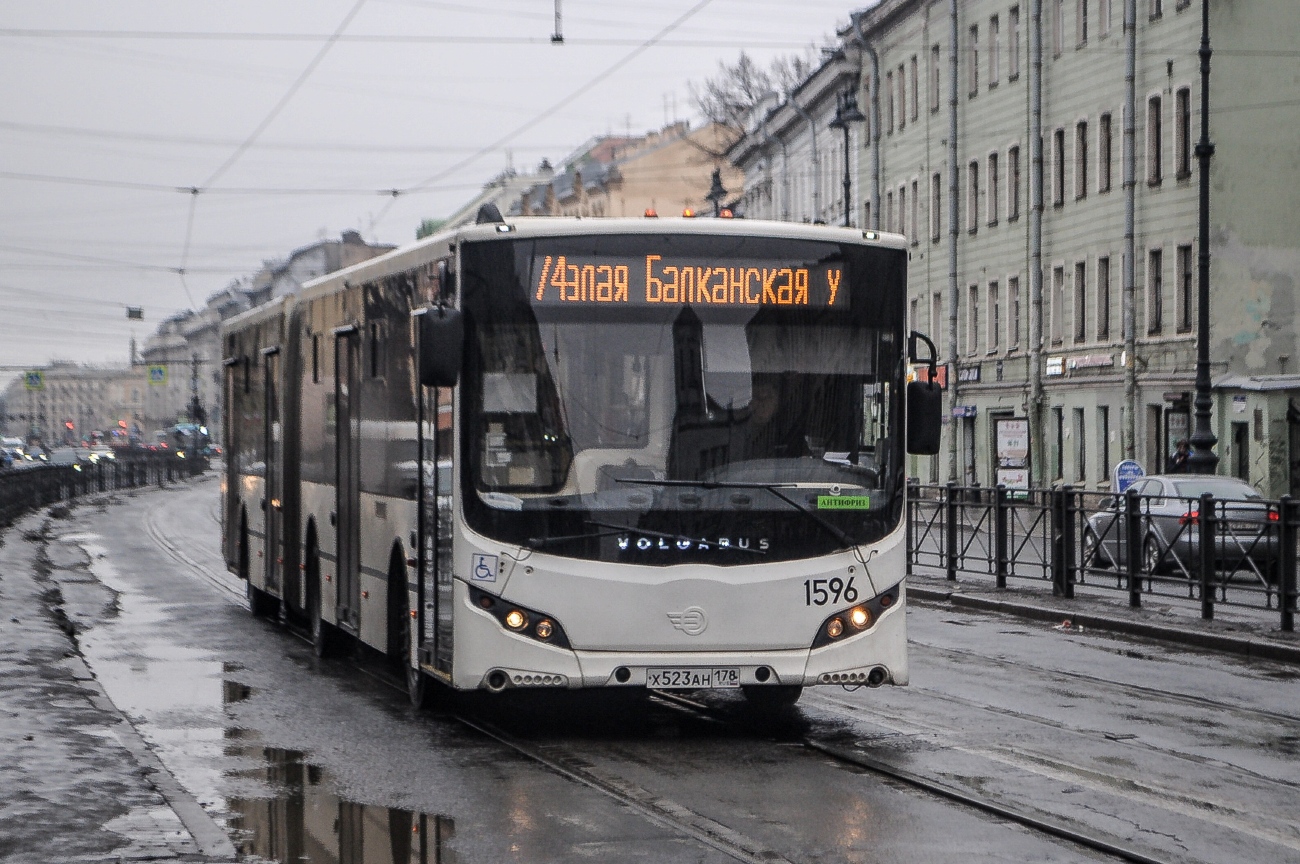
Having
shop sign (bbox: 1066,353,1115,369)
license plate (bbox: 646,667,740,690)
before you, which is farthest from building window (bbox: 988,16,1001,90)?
license plate (bbox: 646,667,740,690)

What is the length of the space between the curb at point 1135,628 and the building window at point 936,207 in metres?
34.9

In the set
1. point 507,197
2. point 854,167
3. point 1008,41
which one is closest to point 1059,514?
point 1008,41

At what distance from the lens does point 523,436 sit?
11.2 meters

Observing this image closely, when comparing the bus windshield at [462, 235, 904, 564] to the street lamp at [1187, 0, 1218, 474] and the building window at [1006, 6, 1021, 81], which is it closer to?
the street lamp at [1187, 0, 1218, 474]

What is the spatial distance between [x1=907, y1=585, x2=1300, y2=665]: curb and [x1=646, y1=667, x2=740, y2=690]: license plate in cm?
749

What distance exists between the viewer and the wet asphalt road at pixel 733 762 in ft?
27.8

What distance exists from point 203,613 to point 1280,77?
2882 cm

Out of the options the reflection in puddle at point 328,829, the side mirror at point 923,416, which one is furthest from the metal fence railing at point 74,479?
the reflection in puddle at point 328,829

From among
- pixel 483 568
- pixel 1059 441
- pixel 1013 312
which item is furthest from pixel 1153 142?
pixel 483 568

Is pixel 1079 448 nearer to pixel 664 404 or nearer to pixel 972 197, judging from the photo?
pixel 972 197

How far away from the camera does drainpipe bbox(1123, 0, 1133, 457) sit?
45656 millimetres

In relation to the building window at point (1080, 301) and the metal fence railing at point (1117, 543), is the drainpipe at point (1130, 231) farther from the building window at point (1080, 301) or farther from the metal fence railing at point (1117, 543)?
the metal fence railing at point (1117, 543)

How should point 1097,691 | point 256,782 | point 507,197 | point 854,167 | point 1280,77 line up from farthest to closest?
point 507,197
point 854,167
point 1280,77
point 1097,691
point 256,782

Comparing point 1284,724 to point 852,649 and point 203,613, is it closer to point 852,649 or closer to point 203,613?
point 852,649
